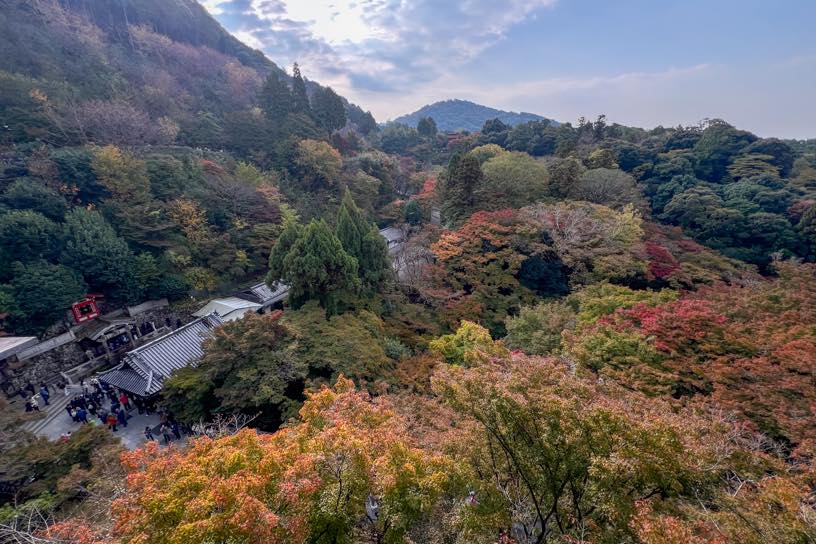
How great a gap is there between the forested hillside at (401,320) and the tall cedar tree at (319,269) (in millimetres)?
107

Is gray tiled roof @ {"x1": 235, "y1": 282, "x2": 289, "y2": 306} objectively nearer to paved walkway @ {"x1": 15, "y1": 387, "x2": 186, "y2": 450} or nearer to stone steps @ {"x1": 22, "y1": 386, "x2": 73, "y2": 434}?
paved walkway @ {"x1": 15, "y1": 387, "x2": 186, "y2": 450}

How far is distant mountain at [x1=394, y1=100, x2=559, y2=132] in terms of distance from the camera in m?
149

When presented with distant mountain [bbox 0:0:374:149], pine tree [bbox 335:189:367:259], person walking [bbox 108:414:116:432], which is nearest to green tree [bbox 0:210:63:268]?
person walking [bbox 108:414:116:432]

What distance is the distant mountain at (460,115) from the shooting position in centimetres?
14938

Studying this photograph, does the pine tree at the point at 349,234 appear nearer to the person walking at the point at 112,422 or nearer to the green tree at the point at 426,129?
the person walking at the point at 112,422

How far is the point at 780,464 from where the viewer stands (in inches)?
240

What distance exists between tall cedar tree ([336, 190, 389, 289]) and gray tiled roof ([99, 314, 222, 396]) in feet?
25.1

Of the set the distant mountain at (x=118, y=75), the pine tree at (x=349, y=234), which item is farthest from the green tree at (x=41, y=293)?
the pine tree at (x=349, y=234)

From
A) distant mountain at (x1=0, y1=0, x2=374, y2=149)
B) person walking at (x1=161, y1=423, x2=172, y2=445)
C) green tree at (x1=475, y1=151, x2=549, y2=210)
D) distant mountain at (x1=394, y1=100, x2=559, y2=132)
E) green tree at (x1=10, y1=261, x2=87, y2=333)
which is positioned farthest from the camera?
distant mountain at (x1=394, y1=100, x2=559, y2=132)

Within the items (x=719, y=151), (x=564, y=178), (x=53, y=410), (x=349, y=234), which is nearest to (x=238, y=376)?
(x=349, y=234)

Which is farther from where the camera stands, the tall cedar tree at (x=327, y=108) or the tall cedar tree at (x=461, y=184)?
the tall cedar tree at (x=327, y=108)

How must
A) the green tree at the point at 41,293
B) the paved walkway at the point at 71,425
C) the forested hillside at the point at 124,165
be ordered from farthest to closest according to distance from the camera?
the forested hillside at the point at 124,165
the green tree at the point at 41,293
the paved walkway at the point at 71,425

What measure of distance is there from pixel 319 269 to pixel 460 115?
15874 cm

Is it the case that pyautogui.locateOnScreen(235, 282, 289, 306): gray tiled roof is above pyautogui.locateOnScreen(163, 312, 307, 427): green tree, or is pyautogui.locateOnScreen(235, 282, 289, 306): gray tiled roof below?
below
